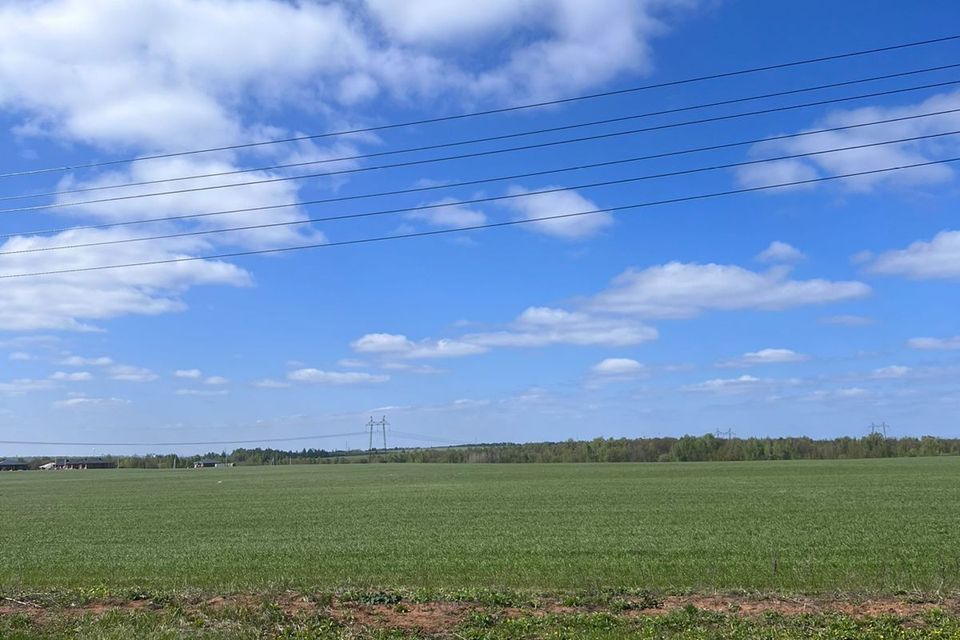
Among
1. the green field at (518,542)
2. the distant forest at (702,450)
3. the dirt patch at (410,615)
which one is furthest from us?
the distant forest at (702,450)

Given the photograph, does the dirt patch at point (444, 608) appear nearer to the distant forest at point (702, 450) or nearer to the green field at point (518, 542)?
the green field at point (518, 542)

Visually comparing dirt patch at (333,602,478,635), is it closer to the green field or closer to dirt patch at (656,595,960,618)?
dirt patch at (656,595,960,618)

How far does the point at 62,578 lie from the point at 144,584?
312 cm

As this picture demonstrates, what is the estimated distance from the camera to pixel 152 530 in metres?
34.5

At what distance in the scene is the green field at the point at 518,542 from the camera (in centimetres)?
1838

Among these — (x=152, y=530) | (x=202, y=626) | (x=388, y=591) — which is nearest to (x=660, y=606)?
(x=388, y=591)

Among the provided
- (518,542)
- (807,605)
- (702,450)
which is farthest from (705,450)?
(807,605)

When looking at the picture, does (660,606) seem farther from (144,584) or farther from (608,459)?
(608,459)

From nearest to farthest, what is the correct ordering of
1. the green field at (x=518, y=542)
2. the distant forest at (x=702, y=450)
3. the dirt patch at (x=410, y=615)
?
the dirt patch at (x=410, y=615)
the green field at (x=518, y=542)
the distant forest at (x=702, y=450)

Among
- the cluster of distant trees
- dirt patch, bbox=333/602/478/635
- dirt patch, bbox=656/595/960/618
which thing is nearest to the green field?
dirt patch, bbox=656/595/960/618

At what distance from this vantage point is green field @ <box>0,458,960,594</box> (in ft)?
60.3

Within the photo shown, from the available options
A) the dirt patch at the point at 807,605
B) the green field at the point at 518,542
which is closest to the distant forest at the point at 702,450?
the green field at the point at 518,542

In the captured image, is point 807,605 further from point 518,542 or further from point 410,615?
point 518,542

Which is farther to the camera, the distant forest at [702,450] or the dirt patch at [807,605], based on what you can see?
the distant forest at [702,450]
